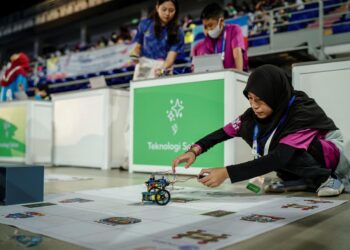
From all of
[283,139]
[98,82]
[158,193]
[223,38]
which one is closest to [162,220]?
[158,193]

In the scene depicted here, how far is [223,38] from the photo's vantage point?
2936 millimetres

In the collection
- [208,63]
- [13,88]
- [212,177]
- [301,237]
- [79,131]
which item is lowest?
[301,237]

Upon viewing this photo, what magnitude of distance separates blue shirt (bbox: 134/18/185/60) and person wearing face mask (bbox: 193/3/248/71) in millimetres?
331

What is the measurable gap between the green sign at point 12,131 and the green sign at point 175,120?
5.69ft

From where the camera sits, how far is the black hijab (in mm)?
1635

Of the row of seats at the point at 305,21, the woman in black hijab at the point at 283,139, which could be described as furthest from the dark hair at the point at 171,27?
the row of seats at the point at 305,21

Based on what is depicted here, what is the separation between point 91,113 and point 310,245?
3.19 meters

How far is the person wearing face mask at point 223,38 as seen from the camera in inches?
112

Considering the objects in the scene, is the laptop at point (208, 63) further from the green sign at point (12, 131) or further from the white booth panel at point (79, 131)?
the green sign at point (12, 131)

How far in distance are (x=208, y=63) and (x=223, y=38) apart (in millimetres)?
365

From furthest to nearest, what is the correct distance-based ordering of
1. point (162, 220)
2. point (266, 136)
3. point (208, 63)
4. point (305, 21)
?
1. point (305, 21)
2. point (208, 63)
3. point (266, 136)
4. point (162, 220)

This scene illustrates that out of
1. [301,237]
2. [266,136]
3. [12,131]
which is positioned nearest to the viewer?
[301,237]

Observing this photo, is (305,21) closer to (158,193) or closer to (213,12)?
(213,12)

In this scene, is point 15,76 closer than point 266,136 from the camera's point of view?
No
